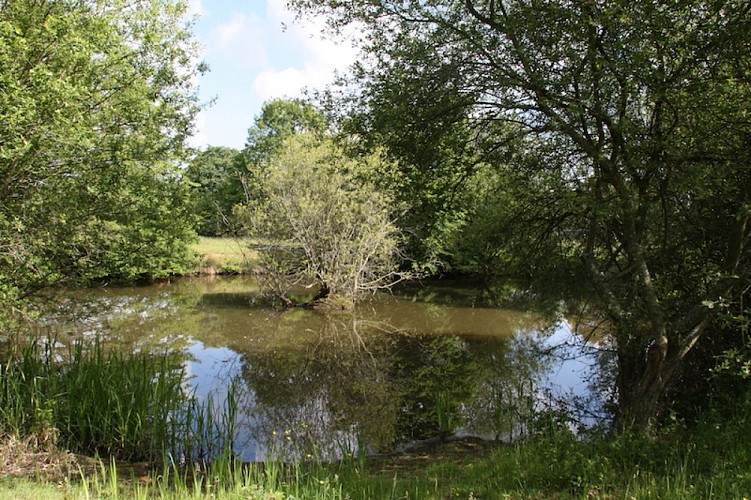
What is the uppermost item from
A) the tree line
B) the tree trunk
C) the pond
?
the tree line

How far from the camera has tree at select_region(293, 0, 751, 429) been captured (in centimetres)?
502

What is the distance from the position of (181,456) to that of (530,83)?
617cm

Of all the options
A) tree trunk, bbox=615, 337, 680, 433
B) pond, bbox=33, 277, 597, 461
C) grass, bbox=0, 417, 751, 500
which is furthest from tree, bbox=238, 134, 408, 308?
grass, bbox=0, 417, 751, 500

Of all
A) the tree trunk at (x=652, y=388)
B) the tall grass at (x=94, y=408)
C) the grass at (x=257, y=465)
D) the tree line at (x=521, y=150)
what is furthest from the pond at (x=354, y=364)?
the tree line at (x=521, y=150)

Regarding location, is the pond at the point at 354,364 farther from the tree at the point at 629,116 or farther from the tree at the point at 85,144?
the tree at the point at 629,116

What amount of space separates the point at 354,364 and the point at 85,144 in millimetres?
7971

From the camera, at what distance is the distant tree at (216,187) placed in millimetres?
14453

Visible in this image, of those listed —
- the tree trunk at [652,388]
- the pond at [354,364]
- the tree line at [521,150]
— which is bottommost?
the pond at [354,364]

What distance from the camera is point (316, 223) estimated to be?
61.9 ft

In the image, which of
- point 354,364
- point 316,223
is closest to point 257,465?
point 354,364

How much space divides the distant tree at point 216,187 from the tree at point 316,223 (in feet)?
4.64

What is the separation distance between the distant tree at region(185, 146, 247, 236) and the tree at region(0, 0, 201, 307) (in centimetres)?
160

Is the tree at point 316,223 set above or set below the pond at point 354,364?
above

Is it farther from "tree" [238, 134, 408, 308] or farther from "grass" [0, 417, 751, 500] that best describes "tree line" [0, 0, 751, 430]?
"tree" [238, 134, 408, 308]
